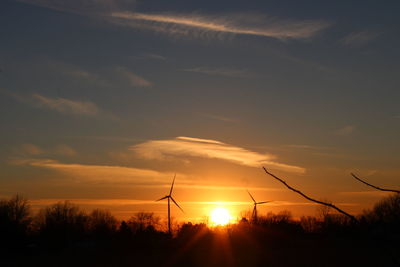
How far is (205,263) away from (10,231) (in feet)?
197

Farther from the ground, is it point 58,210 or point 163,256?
point 58,210

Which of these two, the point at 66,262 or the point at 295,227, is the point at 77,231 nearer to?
the point at 66,262

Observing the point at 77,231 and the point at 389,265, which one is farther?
the point at 77,231

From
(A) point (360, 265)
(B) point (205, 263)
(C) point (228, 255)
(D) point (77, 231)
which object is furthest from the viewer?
(D) point (77, 231)

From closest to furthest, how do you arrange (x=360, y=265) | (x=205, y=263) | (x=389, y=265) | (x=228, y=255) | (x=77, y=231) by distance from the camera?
(x=389, y=265) → (x=360, y=265) → (x=205, y=263) → (x=228, y=255) → (x=77, y=231)

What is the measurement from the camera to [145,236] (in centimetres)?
13375

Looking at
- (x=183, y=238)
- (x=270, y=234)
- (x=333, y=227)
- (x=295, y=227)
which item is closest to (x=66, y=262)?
(x=183, y=238)

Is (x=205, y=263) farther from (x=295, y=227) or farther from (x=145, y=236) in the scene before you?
(x=295, y=227)

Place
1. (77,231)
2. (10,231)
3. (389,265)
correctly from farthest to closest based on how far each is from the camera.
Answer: (77,231) < (10,231) < (389,265)

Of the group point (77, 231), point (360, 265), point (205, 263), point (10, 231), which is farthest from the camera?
point (77, 231)

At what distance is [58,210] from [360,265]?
98769 mm

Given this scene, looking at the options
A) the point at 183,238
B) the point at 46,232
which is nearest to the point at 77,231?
the point at 46,232

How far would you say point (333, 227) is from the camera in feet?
484

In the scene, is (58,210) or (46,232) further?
(58,210)
